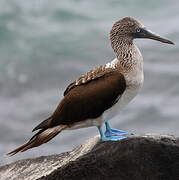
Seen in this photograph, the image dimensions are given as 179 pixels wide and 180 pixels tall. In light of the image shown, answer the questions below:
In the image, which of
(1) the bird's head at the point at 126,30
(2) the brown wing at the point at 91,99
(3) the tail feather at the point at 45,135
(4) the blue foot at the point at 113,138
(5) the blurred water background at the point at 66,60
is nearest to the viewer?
(4) the blue foot at the point at 113,138

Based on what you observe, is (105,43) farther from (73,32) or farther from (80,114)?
(80,114)

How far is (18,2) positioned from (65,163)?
2124 cm

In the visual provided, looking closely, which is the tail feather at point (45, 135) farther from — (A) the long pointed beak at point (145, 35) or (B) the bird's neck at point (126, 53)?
(A) the long pointed beak at point (145, 35)

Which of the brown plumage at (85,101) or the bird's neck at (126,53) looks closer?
the brown plumage at (85,101)

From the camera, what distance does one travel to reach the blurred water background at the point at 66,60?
784 inches

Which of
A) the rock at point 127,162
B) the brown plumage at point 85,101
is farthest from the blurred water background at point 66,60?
the rock at point 127,162

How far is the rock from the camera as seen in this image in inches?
355

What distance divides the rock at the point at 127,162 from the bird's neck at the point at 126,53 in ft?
3.37

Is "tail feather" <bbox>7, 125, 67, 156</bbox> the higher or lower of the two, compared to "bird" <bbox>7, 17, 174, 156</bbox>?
lower

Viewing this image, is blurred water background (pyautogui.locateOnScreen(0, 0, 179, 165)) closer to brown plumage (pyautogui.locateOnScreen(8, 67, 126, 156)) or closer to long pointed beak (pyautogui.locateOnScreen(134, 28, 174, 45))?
long pointed beak (pyautogui.locateOnScreen(134, 28, 174, 45))

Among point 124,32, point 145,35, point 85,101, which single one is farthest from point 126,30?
point 85,101

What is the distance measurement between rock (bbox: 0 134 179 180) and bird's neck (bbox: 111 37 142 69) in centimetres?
103

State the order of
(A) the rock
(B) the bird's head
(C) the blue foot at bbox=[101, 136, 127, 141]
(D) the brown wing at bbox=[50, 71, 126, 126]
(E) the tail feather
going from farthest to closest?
(B) the bird's head, (E) the tail feather, (D) the brown wing at bbox=[50, 71, 126, 126], (C) the blue foot at bbox=[101, 136, 127, 141], (A) the rock

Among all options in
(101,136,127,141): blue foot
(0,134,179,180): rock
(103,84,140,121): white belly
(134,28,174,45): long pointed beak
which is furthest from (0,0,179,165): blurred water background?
(0,134,179,180): rock
